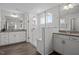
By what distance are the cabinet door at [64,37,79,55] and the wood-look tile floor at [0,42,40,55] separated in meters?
0.64

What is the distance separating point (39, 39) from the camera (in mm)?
1552

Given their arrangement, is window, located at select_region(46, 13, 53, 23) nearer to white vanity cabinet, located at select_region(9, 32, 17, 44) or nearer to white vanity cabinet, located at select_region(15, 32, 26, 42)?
white vanity cabinet, located at select_region(15, 32, 26, 42)

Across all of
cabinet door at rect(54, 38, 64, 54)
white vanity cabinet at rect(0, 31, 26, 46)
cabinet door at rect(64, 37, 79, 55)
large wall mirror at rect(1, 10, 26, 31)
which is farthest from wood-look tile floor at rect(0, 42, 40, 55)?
cabinet door at rect(64, 37, 79, 55)

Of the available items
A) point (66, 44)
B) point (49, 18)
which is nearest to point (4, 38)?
point (49, 18)

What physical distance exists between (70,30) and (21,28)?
1.02m

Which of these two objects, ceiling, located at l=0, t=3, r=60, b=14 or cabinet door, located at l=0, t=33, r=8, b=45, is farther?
cabinet door, located at l=0, t=33, r=8, b=45

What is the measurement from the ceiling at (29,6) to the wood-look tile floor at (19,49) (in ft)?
2.34

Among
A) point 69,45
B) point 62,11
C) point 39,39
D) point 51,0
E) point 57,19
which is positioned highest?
point 51,0

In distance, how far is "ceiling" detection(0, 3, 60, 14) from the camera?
1.31 meters

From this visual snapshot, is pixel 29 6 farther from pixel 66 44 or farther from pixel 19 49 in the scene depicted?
pixel 66 44

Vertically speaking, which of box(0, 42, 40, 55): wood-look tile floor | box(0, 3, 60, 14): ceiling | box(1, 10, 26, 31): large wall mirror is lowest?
box(0, 42, 40, 55): wood-look tile floor
